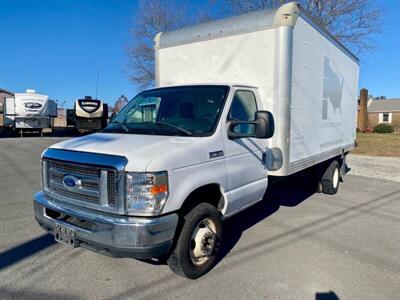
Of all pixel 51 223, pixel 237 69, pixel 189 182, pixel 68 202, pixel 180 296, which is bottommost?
pixel 180 296

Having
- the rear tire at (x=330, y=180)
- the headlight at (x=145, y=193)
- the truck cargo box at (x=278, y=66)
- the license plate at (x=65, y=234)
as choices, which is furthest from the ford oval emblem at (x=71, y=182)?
the rear tire at (x=330, y=180)

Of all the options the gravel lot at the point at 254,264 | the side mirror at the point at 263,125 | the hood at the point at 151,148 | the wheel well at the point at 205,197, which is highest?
the side mirror at the point at 263,125

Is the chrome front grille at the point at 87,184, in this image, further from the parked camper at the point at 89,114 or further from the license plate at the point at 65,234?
the parked camper at the point at 89,114

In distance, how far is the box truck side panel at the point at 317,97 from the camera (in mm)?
4855

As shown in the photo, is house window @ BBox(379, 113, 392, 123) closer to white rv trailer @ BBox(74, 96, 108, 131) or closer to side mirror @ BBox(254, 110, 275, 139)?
white rv trailer @ BBox(74, 96, 108, 131)

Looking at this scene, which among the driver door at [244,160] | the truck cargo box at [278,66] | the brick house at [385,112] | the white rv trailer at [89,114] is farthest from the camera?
the brick house at [385,112]

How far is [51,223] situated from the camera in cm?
340

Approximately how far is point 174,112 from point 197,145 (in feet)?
3.39

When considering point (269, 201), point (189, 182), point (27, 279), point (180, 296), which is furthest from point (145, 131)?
point (269, 201)

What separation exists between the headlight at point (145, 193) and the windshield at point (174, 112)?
0.84 m

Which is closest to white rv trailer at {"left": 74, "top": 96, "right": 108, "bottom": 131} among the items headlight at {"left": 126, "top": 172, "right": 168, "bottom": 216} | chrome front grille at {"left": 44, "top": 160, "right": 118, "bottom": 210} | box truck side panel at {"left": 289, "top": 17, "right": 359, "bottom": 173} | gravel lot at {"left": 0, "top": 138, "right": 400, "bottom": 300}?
gravel lot at {"left": 0, "top": 138, "right": 400, "bottom": 300}

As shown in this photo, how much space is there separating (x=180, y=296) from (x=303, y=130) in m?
3.29

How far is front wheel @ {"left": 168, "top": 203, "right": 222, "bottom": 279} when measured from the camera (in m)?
3.30

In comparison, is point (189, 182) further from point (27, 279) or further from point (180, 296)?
point (27, 279)
